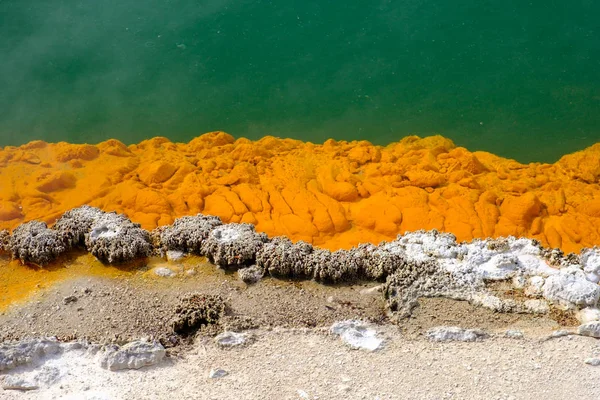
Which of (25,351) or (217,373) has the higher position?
(25,351)

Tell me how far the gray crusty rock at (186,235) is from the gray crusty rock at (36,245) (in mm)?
1009

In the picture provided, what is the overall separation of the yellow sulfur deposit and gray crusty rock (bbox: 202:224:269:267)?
0.72 metres

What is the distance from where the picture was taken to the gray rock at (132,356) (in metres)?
4.68

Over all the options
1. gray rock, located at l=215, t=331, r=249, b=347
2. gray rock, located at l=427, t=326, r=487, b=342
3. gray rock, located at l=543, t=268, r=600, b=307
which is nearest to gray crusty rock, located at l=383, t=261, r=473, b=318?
gray rock, located at l=427, t=326, r=487, b=342

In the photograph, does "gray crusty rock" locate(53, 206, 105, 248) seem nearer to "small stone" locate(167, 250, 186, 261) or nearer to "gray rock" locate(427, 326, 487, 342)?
"small stone" locate(167, 250, 186, 261)

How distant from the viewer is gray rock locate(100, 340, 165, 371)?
468 centimetres

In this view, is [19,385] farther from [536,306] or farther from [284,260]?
[536,306]

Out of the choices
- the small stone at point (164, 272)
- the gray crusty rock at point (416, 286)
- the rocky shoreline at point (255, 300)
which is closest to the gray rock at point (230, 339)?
the rocky shoreline at point (255, 300)

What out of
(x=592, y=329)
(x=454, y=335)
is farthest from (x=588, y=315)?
(x=454, y=335)

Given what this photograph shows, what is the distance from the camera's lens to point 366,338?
4992mm

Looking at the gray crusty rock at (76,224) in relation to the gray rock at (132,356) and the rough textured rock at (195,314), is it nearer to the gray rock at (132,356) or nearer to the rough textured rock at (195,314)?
the rough textured rock at (195,314)

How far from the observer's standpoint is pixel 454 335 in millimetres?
4988

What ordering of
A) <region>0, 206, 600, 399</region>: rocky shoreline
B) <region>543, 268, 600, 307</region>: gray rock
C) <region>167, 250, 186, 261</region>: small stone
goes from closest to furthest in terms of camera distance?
<region>0, 206, 600, 399</region>: rocky shoreline, <region>543, 268, 600, 307</region>: gray rock, <region>167, 250, 186, 261</region>: small stone

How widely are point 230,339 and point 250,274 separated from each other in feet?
3.02
